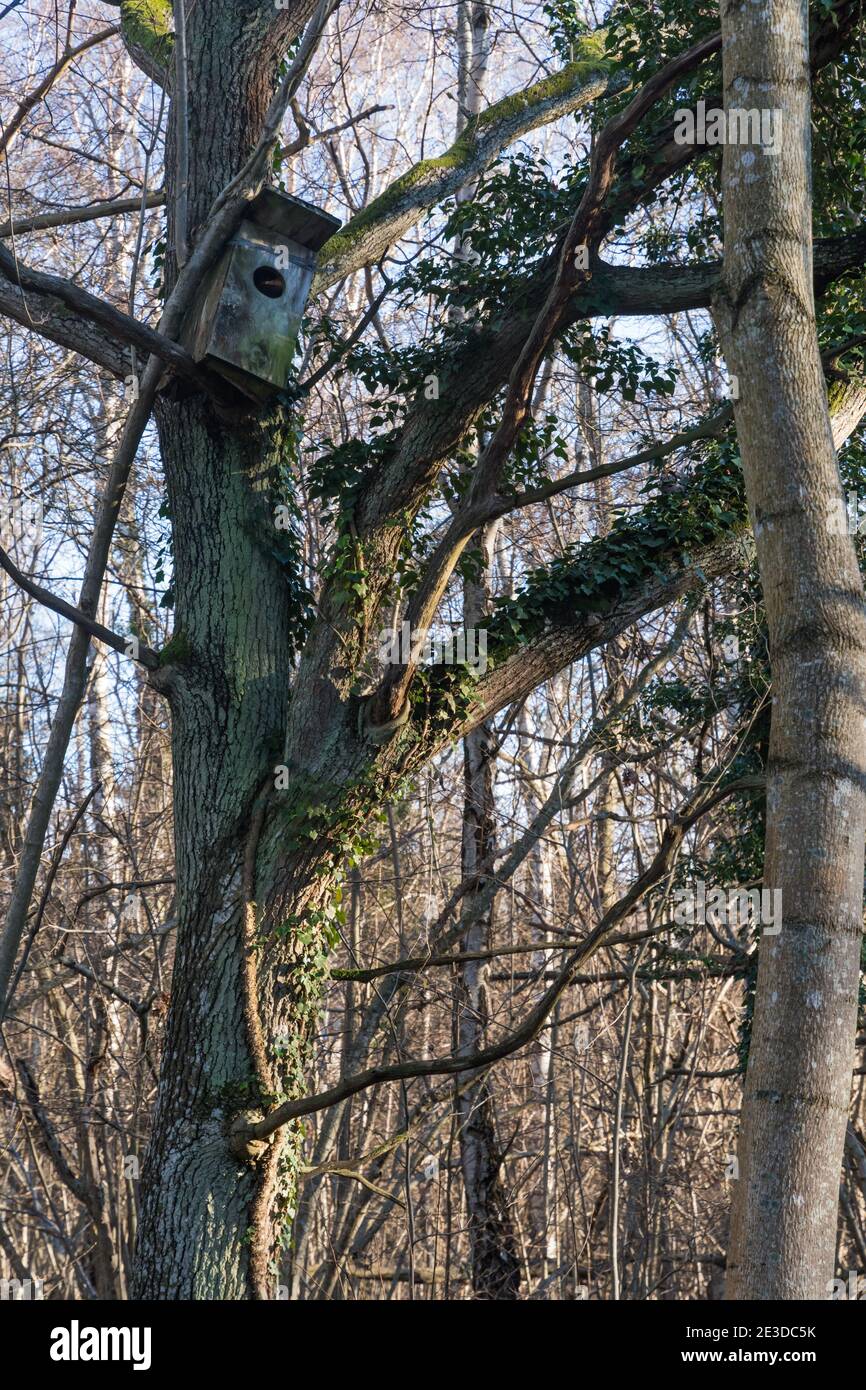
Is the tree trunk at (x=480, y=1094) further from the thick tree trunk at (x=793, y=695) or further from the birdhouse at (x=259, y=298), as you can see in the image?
the thick tree trunk at (x=793, y=695)

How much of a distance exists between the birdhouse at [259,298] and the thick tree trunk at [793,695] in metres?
2.41

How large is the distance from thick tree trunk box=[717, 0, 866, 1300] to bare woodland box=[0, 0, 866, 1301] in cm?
1

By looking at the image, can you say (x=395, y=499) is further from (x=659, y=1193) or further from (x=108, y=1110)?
(x=108, y=1110)

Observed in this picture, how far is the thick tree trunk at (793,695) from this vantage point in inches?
114

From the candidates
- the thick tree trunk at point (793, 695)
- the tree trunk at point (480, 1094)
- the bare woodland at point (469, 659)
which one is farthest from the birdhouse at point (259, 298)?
the thick tree trunk at point (793, 695)

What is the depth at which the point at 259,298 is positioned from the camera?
5559 mm

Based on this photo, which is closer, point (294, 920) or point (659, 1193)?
point (294, 920)

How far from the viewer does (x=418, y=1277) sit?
817 centimetres

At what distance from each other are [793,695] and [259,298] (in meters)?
3.37

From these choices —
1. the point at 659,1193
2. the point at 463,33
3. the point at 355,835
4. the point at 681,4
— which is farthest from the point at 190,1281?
the point at 463,33

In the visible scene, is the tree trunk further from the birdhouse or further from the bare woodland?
the birdhouse

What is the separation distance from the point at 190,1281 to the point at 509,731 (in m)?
4.18

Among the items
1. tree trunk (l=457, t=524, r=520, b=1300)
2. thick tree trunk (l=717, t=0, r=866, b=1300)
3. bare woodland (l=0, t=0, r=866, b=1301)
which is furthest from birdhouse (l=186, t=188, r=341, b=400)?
thick tree trunk (l=717, t=0, r=866, b=1300)

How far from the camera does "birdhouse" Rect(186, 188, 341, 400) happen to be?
17.7 ft
